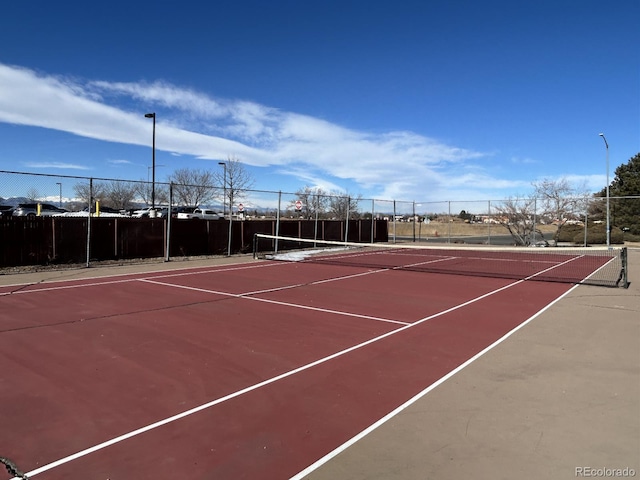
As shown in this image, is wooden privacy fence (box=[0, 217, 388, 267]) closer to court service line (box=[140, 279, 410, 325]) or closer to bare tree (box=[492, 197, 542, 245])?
court service line (box=[140, 279, 410, 325])

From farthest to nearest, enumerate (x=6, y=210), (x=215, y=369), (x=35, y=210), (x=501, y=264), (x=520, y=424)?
(x=35, y=210) → (x=501, y=264) → (x=6, y=210) → (x=215, y=369) → (x=520, y=424)

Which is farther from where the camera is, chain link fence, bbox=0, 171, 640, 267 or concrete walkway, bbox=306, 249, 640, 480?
chain link fence, bbox=0, 171, 640, 267

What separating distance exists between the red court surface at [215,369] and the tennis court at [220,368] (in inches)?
0.8

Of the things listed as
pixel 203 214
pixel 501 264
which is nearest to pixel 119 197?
pixel 203 214

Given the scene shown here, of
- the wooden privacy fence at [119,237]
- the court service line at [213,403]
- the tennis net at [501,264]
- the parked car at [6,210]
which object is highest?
the parked car at [6,210]

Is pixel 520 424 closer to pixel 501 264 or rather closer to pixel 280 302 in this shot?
pixel 280 302

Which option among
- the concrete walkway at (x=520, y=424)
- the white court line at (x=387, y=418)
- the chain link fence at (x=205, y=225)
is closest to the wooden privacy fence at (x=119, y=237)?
the chain link fence at (x=205, y=225)

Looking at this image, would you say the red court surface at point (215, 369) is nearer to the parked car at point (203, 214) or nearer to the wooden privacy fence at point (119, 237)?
the wooden privacy fence at point (119, 237)

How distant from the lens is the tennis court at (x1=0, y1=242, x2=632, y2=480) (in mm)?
3697

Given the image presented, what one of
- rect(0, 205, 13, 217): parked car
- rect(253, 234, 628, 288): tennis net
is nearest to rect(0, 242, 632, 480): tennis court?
rect(253, 234, 628, 288): tennis net

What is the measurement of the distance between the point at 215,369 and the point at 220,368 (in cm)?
7

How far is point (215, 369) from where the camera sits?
5.64 m

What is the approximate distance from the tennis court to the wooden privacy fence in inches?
176

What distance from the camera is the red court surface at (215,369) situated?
12.2 feet
